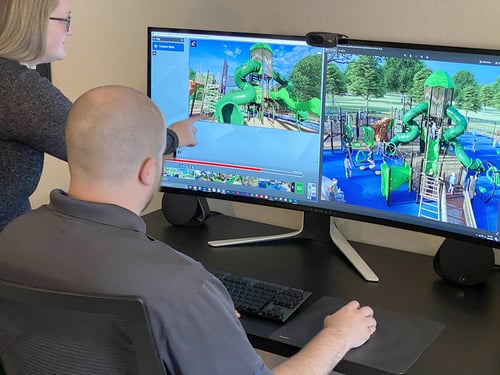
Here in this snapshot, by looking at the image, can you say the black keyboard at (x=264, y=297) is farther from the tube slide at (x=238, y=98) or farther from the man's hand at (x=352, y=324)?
the tube slide at (x=238, y=98)

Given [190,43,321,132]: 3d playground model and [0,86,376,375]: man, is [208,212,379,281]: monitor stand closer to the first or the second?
[190,43,321,132]: 3d playground model

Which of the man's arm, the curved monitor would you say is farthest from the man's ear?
the curved monitor

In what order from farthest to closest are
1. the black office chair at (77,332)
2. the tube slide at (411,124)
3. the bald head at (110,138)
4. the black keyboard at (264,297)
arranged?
the tube slide at (411,124), the black keyboard at (264,297), the bald head at (110,138), the black office chair at (77,332)

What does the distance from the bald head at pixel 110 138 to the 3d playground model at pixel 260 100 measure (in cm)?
72

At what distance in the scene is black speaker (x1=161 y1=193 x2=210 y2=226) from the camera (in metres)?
2.30

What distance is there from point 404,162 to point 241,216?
0.67 meters

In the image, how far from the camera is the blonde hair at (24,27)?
180cm

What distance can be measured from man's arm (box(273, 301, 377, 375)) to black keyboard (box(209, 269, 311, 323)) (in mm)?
114

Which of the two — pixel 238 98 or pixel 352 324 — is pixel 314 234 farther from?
pixel 352 324

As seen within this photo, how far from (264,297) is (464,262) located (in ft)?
1.65

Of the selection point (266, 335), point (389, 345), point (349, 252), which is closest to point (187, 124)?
point (349, 252)

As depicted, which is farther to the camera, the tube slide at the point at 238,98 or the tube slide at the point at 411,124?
the tube slide at the point at 238,98

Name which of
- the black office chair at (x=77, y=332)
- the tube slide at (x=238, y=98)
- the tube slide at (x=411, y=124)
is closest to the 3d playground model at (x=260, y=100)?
the tube slide at (x=238, y=98)

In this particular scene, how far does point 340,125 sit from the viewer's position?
1972 mm
